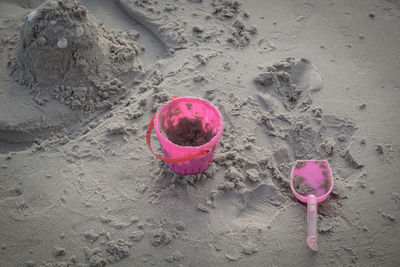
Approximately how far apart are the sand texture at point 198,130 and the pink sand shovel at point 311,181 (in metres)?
0.07

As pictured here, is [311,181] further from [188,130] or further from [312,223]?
[188,130]

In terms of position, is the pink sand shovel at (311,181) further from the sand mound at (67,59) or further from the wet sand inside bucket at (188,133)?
the sand mound at (67,59)

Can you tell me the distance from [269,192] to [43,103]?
5.77ft

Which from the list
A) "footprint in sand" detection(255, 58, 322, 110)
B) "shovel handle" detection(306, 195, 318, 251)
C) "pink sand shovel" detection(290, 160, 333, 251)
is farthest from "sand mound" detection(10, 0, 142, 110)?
"shovel handle" detection(306, 195, 318, 251)

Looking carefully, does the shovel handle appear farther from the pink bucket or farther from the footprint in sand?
the footprint in sand

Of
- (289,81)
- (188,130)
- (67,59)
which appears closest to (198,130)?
(188,130)

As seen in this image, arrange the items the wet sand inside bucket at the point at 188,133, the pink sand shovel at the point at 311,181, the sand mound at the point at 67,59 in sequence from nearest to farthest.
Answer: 1. the pink sand shovel at the point at 311,181
2. the wet sand inside bucket at the point at 188,133
3. the sand mound at the point at 67,59

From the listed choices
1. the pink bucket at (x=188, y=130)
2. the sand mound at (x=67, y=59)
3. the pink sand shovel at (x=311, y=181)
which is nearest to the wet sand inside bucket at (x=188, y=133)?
the pink bucket at (x=188, y=130)

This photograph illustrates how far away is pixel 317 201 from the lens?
1868 millimetres

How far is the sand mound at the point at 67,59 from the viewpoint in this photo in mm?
2326

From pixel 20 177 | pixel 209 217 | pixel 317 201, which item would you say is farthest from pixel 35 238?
pixel 317 201

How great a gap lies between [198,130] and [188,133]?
2.7 inches

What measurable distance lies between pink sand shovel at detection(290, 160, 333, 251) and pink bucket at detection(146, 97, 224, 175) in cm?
56

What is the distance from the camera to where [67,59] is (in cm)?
242
